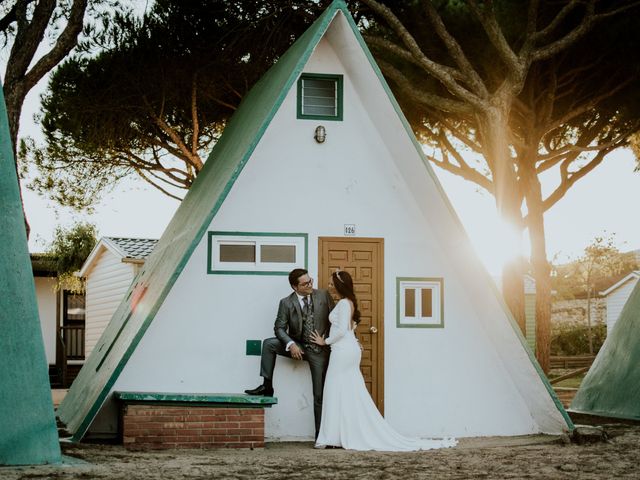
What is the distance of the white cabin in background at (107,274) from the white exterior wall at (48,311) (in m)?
0.99

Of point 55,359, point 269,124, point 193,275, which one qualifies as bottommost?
point 55,359

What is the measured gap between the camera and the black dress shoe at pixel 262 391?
37.7 ft

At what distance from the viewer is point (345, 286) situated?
11344 millimetres

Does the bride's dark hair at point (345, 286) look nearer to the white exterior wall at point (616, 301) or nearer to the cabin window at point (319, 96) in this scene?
the cabin window at point (319, 96)

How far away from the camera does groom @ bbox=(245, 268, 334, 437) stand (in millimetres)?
11531

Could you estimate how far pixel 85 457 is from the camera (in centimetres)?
941

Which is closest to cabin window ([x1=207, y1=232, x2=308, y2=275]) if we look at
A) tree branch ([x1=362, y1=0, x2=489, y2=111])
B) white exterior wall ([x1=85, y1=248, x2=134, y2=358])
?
tree branch ([x1=362, y1=0, x2=489, y2=111])

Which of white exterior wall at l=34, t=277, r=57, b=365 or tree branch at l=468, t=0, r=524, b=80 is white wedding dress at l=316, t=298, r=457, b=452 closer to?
tree branch at l=468, t=0, r=524, b=80

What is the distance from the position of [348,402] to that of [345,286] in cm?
134

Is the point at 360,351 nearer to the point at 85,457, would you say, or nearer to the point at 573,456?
the point at 573,456

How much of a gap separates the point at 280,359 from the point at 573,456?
3910 millimetres

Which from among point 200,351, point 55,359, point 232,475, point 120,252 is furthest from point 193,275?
point 55,359

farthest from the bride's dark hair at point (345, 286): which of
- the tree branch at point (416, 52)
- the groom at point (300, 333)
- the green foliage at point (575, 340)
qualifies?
the green foliage at point (575, 340)

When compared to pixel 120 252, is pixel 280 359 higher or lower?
lower
